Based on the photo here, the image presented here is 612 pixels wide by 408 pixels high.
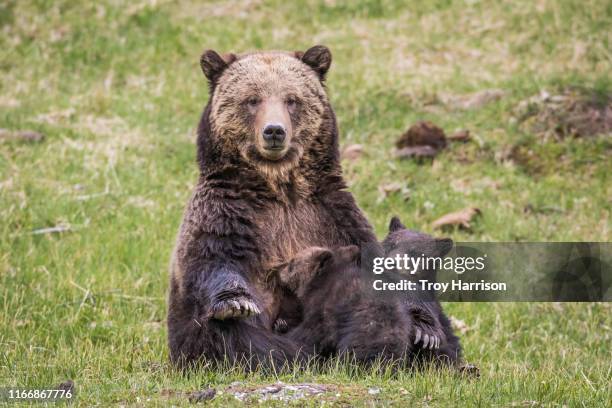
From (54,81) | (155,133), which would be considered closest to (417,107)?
(155,133)

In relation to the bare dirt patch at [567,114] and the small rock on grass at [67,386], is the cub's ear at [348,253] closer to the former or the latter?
the small rock on grass at [67,386]

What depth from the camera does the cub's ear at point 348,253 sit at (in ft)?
21.2

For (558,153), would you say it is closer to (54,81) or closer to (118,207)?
(118,207)

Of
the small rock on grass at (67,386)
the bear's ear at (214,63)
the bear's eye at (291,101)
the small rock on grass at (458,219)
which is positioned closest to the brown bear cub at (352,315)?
the bear's eye at (291,101)

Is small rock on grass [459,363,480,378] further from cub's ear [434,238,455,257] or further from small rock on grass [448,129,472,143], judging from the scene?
small rock on grass [448,129,472,143]

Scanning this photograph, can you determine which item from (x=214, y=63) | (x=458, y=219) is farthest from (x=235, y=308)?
(x=458, y=219)

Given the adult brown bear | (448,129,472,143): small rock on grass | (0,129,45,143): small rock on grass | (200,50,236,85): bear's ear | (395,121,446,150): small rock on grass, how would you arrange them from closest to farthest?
the adult brown bear → (200,50,236,85): bear's ear → (395,121,446,150): small rock on grass → (448,129,472,143): small rock on grass → (0,129,45,143): small rock on grass

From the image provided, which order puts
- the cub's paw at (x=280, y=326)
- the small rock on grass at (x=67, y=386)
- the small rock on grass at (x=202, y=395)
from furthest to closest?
the cub's paw at (x=280, y=326)
the small rock on grass at (x=67, y=386)
the small rock on grass at (x=202, y=395)

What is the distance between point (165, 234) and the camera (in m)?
10.7

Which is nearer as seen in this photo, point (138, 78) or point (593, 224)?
point (593, 224)

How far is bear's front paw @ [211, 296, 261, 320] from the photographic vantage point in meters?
6.10

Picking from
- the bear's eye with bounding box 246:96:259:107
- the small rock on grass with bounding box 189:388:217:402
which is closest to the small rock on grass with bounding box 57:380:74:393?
the small rock on grass with bounding box 189:388:217:402

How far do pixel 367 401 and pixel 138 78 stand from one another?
11572mm

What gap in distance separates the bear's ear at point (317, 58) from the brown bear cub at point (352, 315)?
5.42 feet
